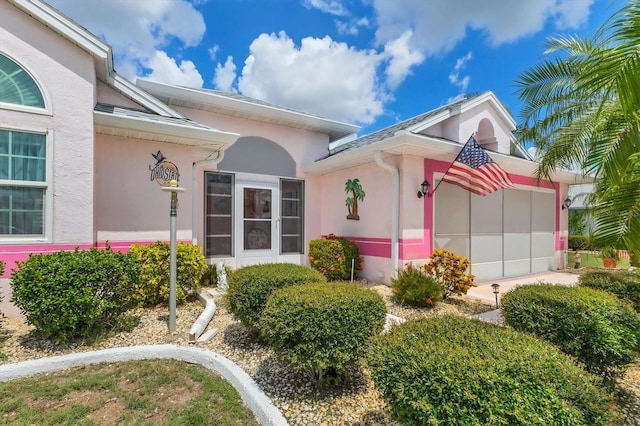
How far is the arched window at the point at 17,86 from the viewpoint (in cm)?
515

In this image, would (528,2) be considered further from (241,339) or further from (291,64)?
(291,64)

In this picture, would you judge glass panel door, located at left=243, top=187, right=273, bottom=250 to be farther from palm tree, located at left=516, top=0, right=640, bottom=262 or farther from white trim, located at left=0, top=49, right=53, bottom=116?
palm tree, located at left=516, top=0, right=640, bottom=262

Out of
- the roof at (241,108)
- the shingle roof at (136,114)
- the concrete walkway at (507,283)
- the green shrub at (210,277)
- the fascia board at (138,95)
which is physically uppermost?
the roof at (241,108)

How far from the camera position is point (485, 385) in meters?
1.87

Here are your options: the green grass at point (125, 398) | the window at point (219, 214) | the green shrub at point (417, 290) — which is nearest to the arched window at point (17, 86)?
the window at point (219, 214)

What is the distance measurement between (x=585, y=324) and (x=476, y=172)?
4.61 metres

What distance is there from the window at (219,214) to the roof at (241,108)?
189cm

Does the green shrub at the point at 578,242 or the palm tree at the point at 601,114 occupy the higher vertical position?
the palm tree at the point at 601,114

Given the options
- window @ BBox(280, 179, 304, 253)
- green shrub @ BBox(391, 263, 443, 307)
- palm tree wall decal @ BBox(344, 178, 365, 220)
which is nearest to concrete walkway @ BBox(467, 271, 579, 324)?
green shrub @ BBox(391, 263, 443, 307)

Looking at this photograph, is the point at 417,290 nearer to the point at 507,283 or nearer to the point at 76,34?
the point at 507,283

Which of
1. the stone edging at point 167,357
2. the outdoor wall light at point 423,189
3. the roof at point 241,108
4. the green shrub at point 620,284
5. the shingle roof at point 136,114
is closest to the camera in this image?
the stone edging at point 167,357

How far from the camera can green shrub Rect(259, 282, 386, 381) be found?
298 centimetres

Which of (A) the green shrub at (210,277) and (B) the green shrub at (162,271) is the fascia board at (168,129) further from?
(A) the green shrub at (210,277)

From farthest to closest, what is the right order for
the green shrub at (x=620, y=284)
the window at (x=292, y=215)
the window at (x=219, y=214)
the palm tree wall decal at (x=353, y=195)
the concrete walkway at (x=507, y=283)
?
1. the window at (x=292, y=215)
2. the palm tree wall decal at (x=353, y=195)
3. the window at (x=219, y=214)
4. the concrete walkway at (x=507, y=283)
5. the green shrub at (x=620, y=284)
